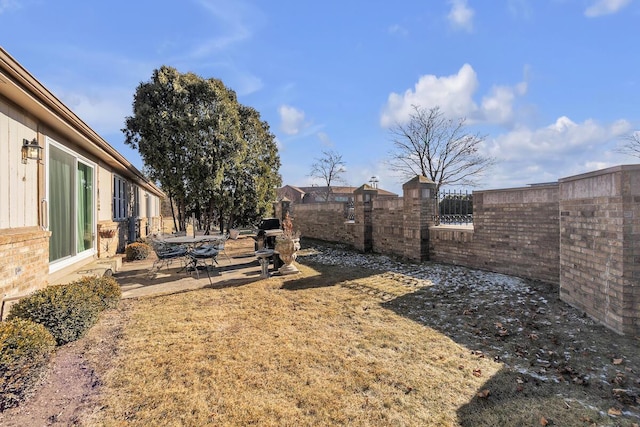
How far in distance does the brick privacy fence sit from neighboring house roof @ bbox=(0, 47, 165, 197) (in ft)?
23.0

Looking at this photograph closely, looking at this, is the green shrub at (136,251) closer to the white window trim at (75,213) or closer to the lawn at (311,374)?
the white window trim at (75,213)

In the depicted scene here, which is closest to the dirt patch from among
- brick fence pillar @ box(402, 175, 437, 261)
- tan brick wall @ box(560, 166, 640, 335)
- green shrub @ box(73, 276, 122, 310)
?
green shrub @ box(73, 276, 122, 310)

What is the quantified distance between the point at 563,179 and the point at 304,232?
475 inches

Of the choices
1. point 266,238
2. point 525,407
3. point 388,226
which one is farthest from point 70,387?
point 388,226

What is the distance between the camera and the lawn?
231 centimetres

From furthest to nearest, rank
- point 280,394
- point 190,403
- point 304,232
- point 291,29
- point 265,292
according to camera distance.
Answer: point 304,232 → point 291,29 → point 265,292 → point 280,394 → point 190,403

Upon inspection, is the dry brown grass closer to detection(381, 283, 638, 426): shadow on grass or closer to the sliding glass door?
detection(381, 283, 638, 426): shadow on grass

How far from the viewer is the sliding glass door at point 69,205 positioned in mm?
5309

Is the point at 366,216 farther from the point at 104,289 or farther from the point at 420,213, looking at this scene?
the point at 104,289

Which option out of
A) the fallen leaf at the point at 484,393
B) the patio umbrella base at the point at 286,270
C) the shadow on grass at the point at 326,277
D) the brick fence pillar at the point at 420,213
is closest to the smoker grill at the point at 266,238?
the patio umbrella base at the point at 286,270

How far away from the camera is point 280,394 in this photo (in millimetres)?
2553

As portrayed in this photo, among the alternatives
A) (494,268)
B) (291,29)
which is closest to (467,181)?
(494,268)

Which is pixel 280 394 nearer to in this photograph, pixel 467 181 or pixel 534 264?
pixel 534 264

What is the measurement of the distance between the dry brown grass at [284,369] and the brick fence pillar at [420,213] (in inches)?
154
